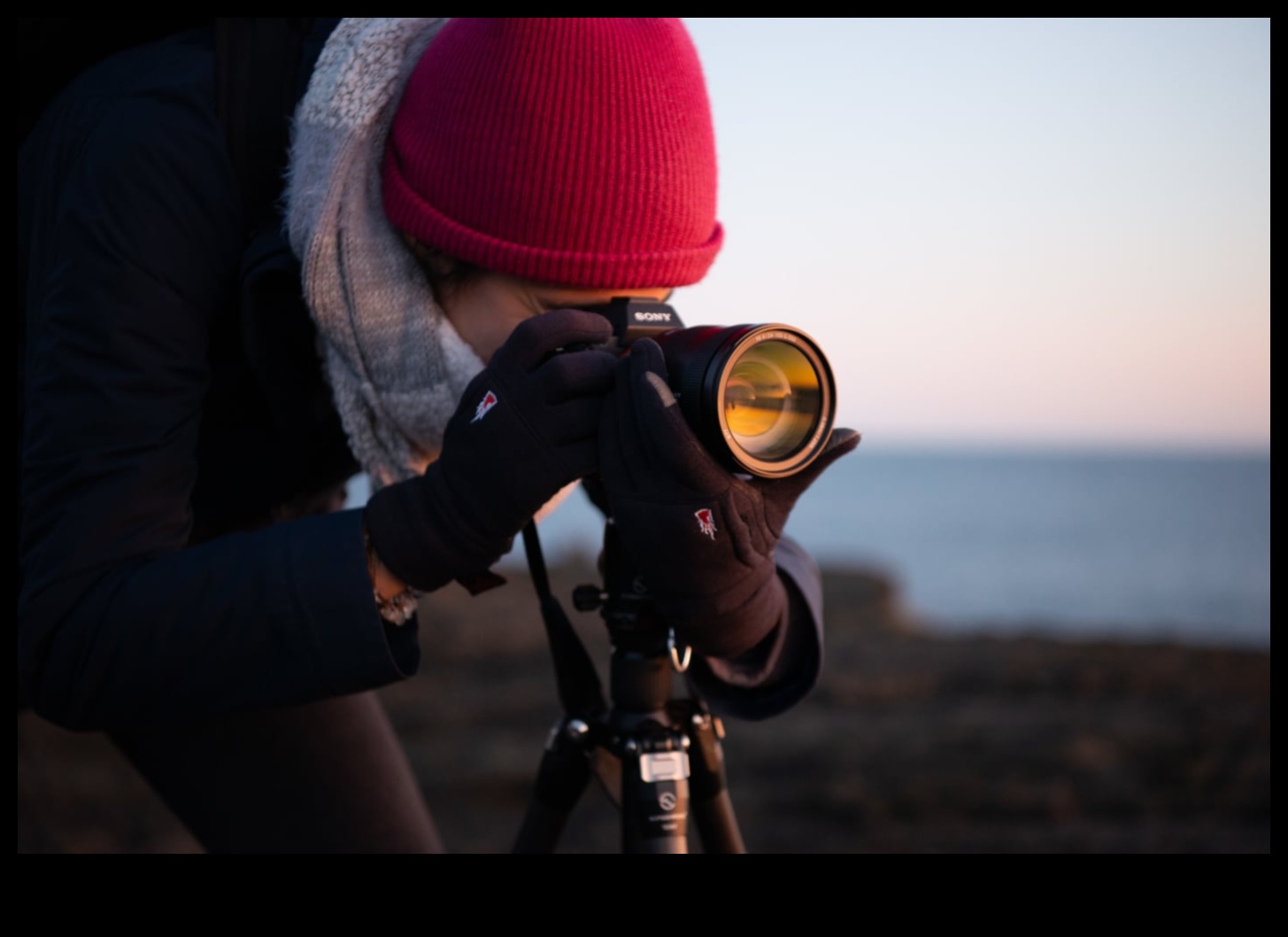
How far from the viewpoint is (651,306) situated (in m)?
1.23

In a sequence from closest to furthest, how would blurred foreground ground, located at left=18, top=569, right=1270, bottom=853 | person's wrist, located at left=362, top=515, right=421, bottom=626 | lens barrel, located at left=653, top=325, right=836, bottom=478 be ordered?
lens barrel, located at left=653, top=325, right=836, bottom=478 → person's wrist, located at left=362, top=515, right=421, bottom=626 → blurred foreground ground, located at left=18, top=569, right=1270, bottom=853

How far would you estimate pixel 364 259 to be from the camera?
4.21 ft

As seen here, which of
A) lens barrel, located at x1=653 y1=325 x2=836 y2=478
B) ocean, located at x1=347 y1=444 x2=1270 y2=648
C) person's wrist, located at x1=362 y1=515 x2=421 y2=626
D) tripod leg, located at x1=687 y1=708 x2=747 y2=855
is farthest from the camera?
ocean, located at x1=347 y1=444 x2=1270 y2=648

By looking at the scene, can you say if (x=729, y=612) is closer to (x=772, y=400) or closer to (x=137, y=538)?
(x=772, y=400)

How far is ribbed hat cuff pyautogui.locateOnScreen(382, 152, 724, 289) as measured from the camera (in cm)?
125

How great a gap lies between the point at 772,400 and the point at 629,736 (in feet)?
1.56

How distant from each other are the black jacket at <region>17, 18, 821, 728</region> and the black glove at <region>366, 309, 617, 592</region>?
7cm

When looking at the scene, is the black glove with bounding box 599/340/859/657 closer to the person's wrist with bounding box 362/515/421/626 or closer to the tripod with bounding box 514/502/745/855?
the tripod with bounding box 514/502/745/855

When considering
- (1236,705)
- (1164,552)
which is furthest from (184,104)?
(1164,552)

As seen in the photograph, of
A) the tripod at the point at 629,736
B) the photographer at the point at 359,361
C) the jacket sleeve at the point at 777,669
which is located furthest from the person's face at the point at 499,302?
the jacket sleeve at the point at 777,669

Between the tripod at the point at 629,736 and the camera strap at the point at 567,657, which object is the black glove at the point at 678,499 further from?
the camera strap at the point at 567,657

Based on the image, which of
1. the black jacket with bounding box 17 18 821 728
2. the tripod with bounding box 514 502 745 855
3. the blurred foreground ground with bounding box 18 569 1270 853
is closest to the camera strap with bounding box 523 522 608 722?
the tripod with bounding box 514 502 745 855

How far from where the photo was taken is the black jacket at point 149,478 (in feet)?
3.72

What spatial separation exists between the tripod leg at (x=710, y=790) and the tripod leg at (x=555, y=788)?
0.48 feet
